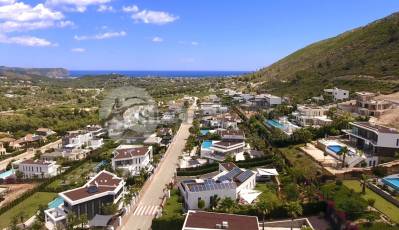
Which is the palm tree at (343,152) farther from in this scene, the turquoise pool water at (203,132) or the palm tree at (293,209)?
the turquoise pool water at (203,132)

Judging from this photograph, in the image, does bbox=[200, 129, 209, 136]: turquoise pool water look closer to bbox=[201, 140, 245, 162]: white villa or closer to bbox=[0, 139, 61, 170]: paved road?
bbox=[201, 140, 245, 162]: white villa

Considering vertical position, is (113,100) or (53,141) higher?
(113,100)

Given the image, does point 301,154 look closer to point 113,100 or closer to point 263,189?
point 263,189

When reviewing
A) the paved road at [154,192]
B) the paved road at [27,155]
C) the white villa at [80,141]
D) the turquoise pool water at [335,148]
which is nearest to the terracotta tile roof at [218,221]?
the paved road at [154,192]

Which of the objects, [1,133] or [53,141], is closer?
[53,141]

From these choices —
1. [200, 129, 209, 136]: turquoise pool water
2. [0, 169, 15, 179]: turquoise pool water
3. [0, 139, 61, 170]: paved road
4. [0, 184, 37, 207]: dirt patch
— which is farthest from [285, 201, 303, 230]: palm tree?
[0, 139, 61, 170]: paved road

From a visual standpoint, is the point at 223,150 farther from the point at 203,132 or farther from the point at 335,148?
the point at 203,132

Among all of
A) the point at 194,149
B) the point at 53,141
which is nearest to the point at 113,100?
the point at 53,141
